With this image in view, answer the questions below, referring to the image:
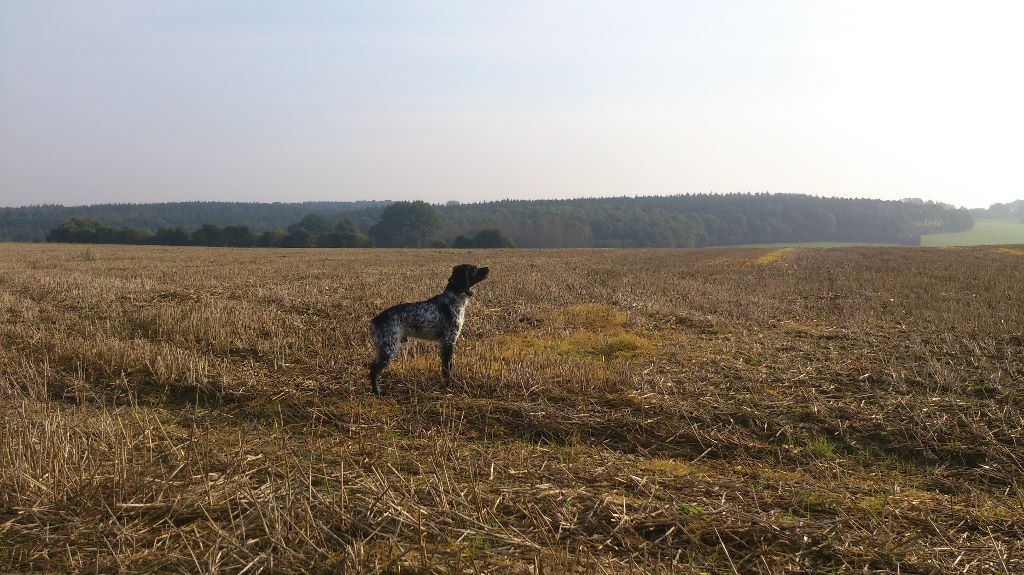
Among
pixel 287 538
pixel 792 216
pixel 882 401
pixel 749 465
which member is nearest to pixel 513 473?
pixel 287 538

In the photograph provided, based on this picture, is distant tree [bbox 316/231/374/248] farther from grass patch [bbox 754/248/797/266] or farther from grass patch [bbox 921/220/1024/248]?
grass patch [bbox 921/220/1024/248]

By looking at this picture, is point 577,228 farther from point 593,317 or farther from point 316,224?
point 593,317

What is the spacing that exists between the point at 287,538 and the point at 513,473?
1.64m

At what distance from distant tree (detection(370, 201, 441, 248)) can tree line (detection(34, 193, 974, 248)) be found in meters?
0.14

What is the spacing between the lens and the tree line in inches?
2771

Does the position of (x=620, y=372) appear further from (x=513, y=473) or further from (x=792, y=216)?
(x=792, y=216)

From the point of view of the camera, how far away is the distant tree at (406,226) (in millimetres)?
81438

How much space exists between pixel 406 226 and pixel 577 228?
23.5 metres

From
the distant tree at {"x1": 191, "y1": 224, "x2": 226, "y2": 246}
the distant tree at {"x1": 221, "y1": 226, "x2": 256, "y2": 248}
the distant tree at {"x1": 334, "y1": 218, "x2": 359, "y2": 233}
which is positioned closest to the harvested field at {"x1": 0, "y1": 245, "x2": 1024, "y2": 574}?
the distant tree at {"x1": 221, "y1": 226, "x2": 256, "y2": 248}

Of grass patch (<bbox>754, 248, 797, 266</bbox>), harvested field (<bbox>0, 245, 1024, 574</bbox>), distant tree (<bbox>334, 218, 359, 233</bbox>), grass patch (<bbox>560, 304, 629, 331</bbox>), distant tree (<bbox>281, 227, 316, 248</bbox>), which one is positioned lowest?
harvested field (<bbox>0, 245, 1024, 574</bbox>)

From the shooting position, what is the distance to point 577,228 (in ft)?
279

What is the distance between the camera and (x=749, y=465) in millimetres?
4918

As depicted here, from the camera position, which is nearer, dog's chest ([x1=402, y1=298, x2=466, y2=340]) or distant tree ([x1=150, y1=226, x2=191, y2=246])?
dog's chest ([x1=402, y1=298, x2=466, y2=340])

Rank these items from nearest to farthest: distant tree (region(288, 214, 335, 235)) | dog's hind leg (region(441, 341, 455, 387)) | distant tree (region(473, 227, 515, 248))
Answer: dog's hind leg (region(441, 341, 455, 387))
distant tree (region(473, 227, 515, 248))
distant tree (region(288, 214, 335, 235))
